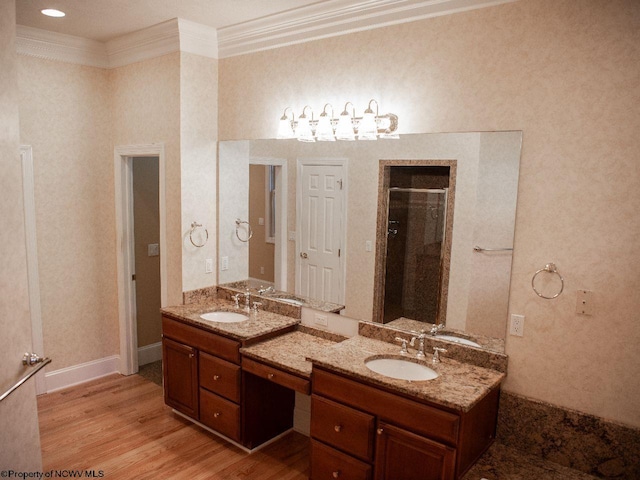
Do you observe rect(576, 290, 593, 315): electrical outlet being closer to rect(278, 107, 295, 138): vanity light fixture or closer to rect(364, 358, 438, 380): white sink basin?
rect(364, 358, 438, 380): white sink basin

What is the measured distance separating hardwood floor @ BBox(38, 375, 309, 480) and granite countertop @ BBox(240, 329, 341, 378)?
2.41ft

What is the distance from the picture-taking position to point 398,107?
8.97 ft

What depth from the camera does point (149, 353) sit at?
461 cm

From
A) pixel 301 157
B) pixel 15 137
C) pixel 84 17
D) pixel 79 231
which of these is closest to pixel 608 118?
pixel 301 157

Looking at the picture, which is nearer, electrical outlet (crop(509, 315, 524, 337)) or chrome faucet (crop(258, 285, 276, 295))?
electrical outlet (crop(509, 315, 524, 337))

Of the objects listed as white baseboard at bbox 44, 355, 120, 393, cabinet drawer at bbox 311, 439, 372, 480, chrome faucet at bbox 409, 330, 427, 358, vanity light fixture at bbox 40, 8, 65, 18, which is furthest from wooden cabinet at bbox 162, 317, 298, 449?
vanity light fixture at bbox 40, 8, 65, 18

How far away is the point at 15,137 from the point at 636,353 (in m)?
2.86

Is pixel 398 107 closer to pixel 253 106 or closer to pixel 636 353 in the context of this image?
pixel 253 106

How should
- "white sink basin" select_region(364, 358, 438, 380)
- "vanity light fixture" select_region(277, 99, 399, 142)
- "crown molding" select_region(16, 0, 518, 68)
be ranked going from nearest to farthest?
"white sink basin" select_region(364, 358, 438, 380), "crown molding" select_region(16, 0, 518, 68), "vanity light fixture" select_region(277, 99, 399, 142)

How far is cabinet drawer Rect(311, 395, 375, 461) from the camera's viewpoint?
238 centimetres

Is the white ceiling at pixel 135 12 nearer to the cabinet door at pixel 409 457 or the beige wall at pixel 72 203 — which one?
the beige wall at pixel 72 203

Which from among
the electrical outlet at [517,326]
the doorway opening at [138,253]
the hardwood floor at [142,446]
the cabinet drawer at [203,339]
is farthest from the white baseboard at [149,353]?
the electrical outlet at [517,326]

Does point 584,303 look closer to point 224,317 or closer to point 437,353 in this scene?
point 437,353

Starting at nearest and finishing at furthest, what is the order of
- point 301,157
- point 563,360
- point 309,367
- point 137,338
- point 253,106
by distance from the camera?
point 563,360 < point 309,367 < point 301,157 < point 253,106 < point 137,338
